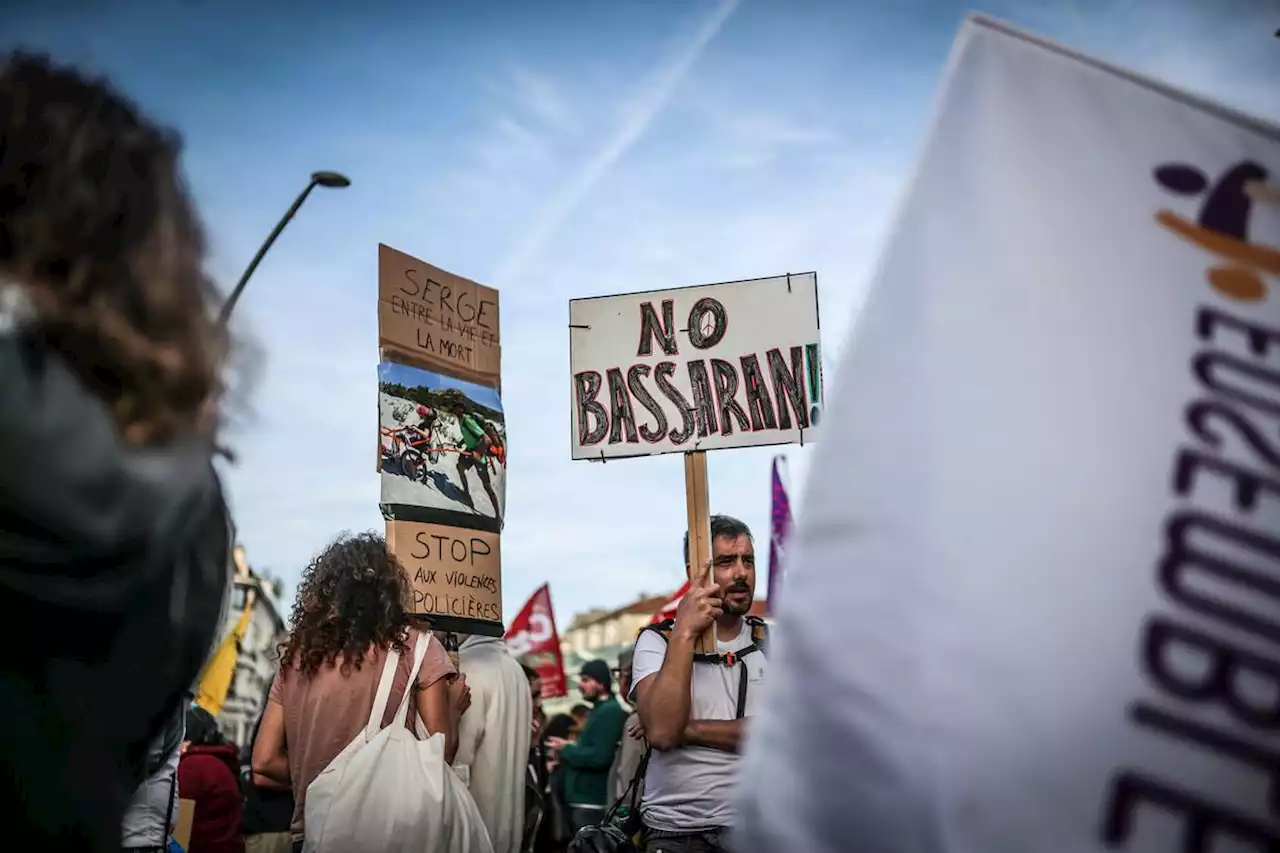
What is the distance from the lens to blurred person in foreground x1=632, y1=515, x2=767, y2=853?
165 inches

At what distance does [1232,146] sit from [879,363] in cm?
53

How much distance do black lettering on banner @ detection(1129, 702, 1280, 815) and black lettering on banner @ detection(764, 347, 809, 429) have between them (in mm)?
3884

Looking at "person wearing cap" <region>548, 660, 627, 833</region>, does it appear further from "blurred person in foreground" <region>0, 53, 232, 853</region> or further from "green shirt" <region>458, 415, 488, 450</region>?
"blurred person in foreground" <region>0, 53, 232, 853</region>

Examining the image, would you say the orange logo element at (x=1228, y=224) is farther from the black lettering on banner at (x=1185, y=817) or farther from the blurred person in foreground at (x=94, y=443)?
the blurred person in foreground at (x=94, y=443)

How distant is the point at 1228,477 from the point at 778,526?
28.2ft

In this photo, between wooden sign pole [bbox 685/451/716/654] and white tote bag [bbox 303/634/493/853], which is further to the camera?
wooden sign pole [bbox 685/451/716/654]

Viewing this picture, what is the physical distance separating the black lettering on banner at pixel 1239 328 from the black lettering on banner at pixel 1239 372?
0.02 m

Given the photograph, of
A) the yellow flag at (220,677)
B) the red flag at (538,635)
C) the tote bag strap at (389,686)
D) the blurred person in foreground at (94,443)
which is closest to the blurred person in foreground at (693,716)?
the tote bag strap at (389,686)

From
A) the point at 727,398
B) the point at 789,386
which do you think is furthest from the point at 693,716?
the point at 789,386

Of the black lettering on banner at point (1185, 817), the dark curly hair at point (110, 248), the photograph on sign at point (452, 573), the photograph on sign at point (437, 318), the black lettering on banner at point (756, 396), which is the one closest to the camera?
the black lettering on banner at point (1185, 817)

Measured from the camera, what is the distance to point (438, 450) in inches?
220

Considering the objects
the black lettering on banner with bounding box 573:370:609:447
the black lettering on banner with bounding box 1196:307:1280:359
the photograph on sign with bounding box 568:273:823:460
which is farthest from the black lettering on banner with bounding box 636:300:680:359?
the black lettering on banner with bounding box 1196:307:1280:359

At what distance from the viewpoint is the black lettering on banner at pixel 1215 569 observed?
1.08 meters

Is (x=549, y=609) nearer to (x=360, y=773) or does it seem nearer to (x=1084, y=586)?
(x=360, y=773)
